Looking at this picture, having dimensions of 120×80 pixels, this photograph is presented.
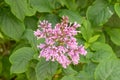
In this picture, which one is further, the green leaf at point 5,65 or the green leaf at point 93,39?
the green leaf at point 5,65

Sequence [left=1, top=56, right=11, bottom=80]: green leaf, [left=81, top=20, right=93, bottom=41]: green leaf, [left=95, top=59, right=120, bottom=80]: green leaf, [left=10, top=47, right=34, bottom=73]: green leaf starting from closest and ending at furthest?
[left=95, top=59, right=120, bottom=80]: green leaf → [left=10, top=47, right=34, bottom=73]: green leaf → [left=81, top=20, right=93, bottom=41]: green leaf → [left=1, top=56, right=11, bottom=80]: green leaf

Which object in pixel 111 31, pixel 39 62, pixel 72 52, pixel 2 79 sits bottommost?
pixel 2 79

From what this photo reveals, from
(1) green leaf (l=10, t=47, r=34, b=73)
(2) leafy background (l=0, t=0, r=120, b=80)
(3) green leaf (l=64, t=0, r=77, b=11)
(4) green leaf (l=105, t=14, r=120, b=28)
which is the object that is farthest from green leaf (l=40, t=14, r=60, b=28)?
(4) green leaf (l=105, t=14, r=120, b=28)

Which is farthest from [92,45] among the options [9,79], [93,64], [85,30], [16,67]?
[9,79]

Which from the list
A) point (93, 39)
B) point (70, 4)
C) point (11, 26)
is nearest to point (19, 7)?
point (11, 26)

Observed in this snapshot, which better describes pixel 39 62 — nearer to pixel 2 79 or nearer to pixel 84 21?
pixel 84 21

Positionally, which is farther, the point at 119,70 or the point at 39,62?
the point at 39,62

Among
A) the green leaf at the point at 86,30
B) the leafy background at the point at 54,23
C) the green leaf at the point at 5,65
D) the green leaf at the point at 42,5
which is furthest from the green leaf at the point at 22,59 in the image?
the green leaf at the point at 5,65

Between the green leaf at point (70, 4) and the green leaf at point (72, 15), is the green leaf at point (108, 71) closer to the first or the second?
the green leaf at point (72, 15)

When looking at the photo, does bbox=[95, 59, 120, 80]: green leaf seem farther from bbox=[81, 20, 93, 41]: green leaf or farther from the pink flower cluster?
bbox=[81, 20, 93, 41]: green leaf
